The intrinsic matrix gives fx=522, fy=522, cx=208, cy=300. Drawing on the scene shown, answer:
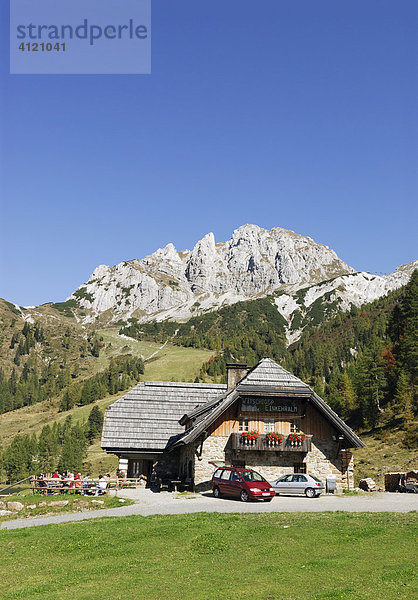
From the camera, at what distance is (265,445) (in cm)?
3381

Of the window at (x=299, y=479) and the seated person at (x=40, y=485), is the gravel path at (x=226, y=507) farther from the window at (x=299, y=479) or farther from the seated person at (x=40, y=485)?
the seated person at (x=40, y=485)

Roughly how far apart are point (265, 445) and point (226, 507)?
9.73m

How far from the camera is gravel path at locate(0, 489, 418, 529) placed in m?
22.9

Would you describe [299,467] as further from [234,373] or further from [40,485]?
[40,485]

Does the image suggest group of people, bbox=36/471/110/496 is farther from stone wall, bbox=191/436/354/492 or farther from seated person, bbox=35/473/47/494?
stone wall, bbox=191/436/354/492

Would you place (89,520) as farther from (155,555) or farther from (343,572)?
(343,572)

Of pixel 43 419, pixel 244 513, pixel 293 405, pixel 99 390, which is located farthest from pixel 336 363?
pixel 244 513

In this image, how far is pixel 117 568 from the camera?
44.7ft

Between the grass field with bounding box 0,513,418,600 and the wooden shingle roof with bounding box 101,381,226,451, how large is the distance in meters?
20.7

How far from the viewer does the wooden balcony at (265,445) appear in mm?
33500

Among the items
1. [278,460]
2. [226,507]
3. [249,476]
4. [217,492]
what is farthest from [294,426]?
[226,507]

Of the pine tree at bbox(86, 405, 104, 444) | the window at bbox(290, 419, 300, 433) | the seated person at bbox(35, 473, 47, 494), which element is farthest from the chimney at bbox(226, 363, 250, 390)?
the pine tree at bbox(86, 405, 104, 444)

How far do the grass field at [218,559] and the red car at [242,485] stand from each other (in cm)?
709

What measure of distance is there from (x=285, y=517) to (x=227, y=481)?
9.70 metres
